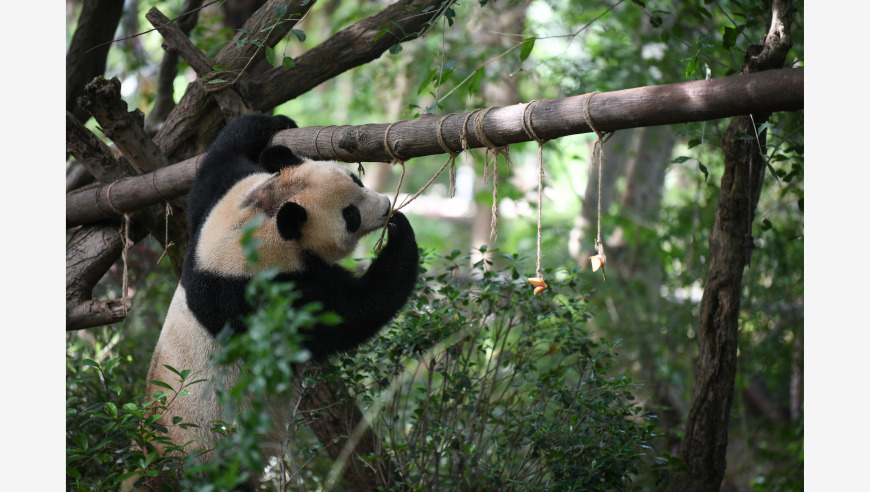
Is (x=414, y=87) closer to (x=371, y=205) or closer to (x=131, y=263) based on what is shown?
(x=131, y=263)

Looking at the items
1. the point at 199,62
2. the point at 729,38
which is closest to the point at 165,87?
the point at 199,62

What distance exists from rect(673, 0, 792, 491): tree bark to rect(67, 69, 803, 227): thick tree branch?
1262 millimetres

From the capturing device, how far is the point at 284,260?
9.43 ft

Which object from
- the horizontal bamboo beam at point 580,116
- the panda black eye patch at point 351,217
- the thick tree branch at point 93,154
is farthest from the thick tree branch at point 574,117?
the thick tree branch at point 93,154

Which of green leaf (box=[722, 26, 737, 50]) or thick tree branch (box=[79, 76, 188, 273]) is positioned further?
thick tree branch (box=[79, 76, 188, 273])

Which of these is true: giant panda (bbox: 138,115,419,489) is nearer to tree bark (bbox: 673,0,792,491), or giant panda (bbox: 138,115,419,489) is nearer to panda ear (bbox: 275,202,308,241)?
panda ear (bbox: 275,202,308,241)

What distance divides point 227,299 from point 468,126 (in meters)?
1.22

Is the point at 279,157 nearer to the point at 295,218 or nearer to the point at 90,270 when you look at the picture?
the point at 295,218

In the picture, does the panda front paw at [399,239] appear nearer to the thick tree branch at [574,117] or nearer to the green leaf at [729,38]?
the thick tree branch at [574,117]

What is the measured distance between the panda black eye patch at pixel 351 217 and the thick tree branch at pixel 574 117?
0.25 m

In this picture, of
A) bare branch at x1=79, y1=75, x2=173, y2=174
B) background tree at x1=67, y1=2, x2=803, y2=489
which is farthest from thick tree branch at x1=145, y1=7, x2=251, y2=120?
bare branch at x1=79, y1=75, x2=173, y2=174

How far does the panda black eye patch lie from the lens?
2.97 meters

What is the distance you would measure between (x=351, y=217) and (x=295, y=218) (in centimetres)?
26

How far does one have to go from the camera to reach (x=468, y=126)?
2658mm
